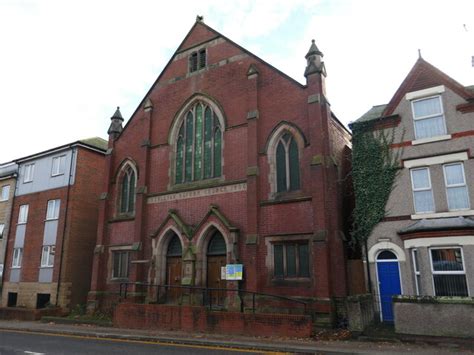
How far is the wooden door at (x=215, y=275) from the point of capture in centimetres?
1792

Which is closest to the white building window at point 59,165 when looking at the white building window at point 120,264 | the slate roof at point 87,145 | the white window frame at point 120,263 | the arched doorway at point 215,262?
the slate roof at point 87,145

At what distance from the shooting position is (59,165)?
88.8ft

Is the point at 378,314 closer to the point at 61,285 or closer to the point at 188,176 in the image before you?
the point at 188,176

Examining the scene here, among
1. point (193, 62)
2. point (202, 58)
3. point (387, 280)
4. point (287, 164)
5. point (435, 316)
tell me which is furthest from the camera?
point (193, 62)

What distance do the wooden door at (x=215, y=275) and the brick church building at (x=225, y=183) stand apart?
0.06 m

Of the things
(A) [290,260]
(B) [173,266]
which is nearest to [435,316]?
(A) [290,260]

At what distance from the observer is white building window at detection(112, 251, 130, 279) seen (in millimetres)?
21891

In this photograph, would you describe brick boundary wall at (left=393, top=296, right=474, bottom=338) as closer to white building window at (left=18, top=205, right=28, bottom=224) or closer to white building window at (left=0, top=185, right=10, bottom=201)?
white building window at (left=18, top=205, right=28, bottom=224)

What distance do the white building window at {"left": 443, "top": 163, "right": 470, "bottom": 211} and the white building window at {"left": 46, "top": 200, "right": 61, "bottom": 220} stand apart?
2291cm

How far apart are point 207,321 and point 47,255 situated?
612 inches

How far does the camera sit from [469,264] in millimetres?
13789

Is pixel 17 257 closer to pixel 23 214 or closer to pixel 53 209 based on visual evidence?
pixel 23 214

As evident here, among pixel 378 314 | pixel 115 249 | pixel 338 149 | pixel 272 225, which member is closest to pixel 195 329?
pixel 272 225

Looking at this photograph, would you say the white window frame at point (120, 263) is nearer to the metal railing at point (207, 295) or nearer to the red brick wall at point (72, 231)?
the metal railing at point (207, 295)
